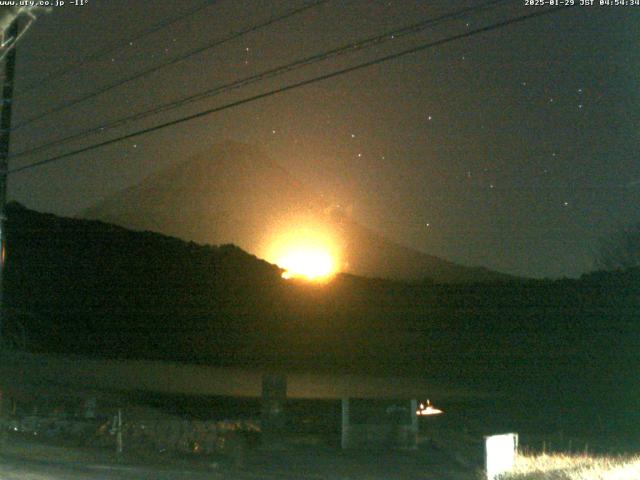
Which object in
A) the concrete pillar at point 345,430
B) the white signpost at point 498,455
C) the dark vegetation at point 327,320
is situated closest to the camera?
the white signpost at point 498,455

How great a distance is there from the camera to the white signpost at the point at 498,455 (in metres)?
12.3

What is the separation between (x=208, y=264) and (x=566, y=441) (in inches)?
1316

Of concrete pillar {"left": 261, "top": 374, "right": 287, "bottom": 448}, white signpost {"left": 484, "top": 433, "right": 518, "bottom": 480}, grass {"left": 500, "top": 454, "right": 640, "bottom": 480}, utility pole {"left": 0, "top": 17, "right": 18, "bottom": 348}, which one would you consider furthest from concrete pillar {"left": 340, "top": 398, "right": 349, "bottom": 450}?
utility pole {"left": 0, "top": 17, "right": 18, "bottom": 348}

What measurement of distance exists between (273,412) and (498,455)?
302 inches

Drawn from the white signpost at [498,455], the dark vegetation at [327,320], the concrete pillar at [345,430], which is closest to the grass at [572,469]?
the white signpost at [498,455]

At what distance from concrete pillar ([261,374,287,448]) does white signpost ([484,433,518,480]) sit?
682cm

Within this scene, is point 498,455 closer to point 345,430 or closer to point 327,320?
point 345,430

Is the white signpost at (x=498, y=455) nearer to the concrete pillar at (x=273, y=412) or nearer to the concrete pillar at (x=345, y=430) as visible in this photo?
the concrete pillar at (x=345, y=430)

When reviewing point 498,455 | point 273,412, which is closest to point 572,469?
point 498,455

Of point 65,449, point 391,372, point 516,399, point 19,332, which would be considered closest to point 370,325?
point 391,372

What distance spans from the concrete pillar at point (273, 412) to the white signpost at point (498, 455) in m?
6.82

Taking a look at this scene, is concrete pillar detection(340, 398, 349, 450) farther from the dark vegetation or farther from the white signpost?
the dark vegetation

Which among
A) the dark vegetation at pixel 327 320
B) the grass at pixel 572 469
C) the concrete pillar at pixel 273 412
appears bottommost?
the grass at pixel 572 469

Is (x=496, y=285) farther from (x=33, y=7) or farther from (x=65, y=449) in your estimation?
(x=33, y=7)
